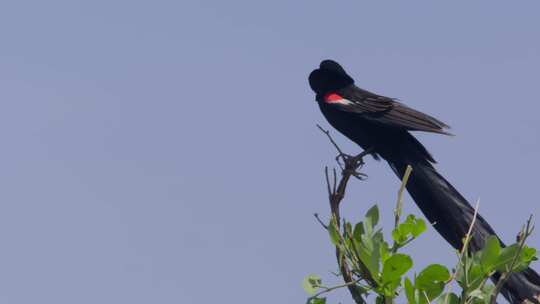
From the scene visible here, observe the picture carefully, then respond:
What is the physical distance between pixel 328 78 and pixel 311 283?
156 inches

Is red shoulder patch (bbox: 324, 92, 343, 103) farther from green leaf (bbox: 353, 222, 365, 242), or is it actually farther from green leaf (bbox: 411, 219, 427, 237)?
green leaf (bbox: 411, 219, 427, 237)

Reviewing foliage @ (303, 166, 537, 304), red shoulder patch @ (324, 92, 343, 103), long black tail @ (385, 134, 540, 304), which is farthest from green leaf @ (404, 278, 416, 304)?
red shoulder patch @ (324, 92, 343, 103)

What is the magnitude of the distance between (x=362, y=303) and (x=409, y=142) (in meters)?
3.30

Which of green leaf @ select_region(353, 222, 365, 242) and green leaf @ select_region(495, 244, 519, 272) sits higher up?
green leaf @ select_region(353, 222, 365, 242)

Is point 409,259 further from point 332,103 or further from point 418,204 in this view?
point 332,103

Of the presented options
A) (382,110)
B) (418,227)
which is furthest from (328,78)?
(418,227)

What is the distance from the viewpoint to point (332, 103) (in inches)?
259

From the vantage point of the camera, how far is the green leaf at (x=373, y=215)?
3.07 meters

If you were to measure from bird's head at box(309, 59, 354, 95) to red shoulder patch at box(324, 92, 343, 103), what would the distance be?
10cm

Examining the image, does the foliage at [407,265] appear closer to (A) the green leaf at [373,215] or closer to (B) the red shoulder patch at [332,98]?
(A) the green leaf at [373,215]

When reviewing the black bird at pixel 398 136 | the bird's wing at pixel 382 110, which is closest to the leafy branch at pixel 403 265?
the black bird at pixel 398 136

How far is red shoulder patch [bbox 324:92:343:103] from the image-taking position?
6.59 metres

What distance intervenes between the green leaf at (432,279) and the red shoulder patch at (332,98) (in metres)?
3.72

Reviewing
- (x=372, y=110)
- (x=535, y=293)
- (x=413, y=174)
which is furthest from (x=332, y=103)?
(x=535, y=293)
